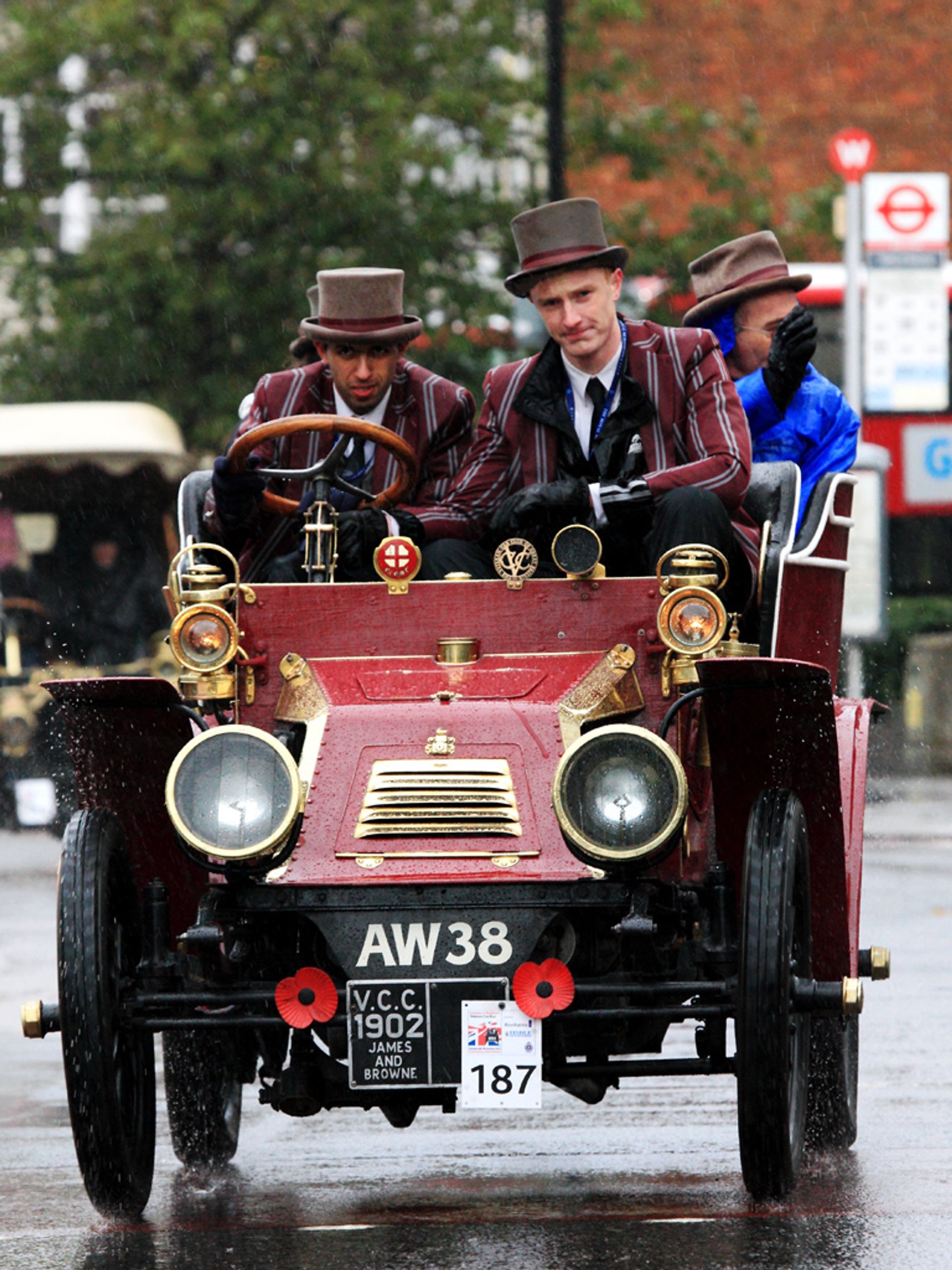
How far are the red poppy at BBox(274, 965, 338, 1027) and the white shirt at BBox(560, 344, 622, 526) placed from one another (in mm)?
1945

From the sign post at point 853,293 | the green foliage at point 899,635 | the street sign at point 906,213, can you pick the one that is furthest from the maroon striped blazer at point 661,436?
the green foliage at point 899,635

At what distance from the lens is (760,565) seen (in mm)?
6801

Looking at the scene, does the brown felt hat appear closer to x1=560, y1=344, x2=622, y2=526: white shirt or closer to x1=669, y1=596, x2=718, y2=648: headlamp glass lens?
x1=560, y1=344, x2=622, y2=526: white shirt

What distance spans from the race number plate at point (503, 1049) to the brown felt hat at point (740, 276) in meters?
3.44

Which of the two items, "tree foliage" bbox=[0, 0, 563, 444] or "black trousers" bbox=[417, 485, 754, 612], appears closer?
"black trousers" bbox=[417, 485, 754, 612]

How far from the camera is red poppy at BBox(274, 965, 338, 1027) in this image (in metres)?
5.67

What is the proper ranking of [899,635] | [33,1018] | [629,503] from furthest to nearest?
[899,635], [629,503], [33,1018]

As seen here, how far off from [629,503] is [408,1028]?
1.82 metres

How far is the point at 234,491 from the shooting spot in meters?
7.05

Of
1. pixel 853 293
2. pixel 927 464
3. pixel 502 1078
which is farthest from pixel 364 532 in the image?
pixel 927 464

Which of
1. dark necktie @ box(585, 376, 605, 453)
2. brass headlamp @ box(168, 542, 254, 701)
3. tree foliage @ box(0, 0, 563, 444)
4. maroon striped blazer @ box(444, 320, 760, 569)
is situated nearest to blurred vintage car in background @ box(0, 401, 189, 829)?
tree foliage @ box(0, 0, 563, 444)

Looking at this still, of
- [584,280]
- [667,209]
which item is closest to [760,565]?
[584,280]

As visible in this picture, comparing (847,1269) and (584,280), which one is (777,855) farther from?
(584,280)

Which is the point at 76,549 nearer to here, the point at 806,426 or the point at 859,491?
the point at 859,491
